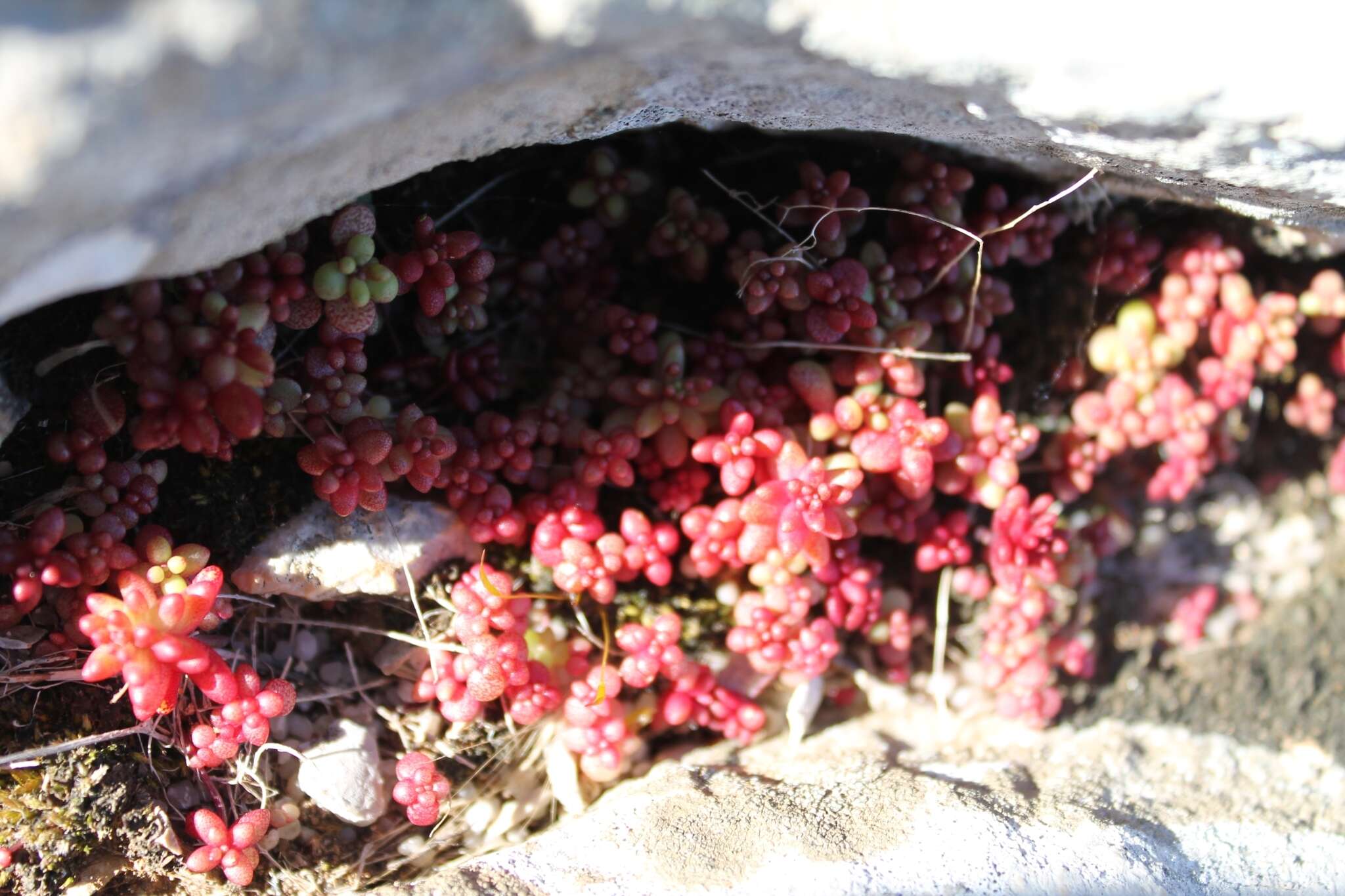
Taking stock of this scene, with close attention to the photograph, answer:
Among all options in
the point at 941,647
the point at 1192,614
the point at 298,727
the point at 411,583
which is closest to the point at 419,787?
the point at 298,727

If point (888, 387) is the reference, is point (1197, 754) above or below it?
below

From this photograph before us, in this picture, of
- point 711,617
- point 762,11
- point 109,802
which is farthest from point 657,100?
point 109,802

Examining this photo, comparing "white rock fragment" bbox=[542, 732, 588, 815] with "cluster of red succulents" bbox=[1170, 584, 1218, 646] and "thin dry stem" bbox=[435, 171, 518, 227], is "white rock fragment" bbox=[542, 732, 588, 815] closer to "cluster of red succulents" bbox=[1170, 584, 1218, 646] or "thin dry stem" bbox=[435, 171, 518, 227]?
"thin dry stem" bbox=[435, 171, 518, 227]

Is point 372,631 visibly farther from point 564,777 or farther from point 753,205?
point 753,205

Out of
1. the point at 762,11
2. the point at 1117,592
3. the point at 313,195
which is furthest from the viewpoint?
the point at 1117,592

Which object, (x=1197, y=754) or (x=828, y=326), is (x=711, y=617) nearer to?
(x=828, y=326)

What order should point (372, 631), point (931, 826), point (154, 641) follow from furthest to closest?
point (372, 631) → point (931, 826) → point (154, 641)

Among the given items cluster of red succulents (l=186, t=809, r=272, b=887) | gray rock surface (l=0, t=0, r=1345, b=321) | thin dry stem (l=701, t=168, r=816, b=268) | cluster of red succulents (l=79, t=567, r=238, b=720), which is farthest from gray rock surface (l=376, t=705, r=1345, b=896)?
gray rock surface (l=0, t=0, r=1345, b=321)
